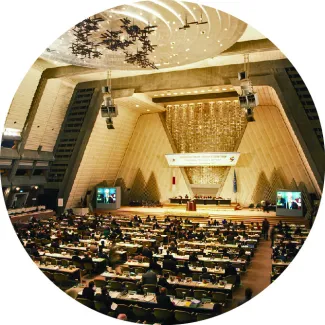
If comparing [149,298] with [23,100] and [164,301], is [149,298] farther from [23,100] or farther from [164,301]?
[23,100]

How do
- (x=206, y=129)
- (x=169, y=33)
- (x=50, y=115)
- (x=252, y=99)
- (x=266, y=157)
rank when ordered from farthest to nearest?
(x=206, y=129) → (x=266, y=157) → (x=50, y=115) → (x=252, y=99) → (x=169, y=33)

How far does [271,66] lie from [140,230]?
35.1ft

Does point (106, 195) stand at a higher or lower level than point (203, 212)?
higher

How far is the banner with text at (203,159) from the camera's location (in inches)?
981

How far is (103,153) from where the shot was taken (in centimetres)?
2438

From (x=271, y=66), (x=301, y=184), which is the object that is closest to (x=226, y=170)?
(x=301, y=184)

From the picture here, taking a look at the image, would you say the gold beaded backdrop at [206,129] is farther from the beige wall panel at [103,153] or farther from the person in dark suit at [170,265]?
the person in dark suit at [170,265]

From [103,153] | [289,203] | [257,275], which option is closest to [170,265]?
[257,275]

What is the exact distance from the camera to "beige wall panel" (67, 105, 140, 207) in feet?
73.7

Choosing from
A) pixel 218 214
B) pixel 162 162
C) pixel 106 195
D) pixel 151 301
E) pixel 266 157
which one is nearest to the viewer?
pixel 151 301

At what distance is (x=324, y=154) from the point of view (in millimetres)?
16359

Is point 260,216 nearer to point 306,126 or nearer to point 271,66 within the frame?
point 306,126

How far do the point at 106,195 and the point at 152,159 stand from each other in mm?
5102

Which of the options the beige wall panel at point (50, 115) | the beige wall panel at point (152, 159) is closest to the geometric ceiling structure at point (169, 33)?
the beige wall panel at point (50, 115)
